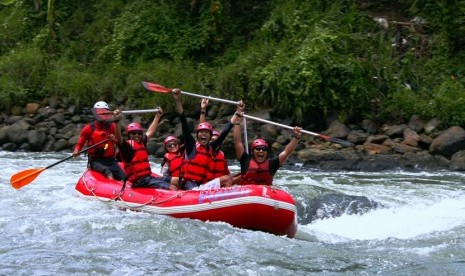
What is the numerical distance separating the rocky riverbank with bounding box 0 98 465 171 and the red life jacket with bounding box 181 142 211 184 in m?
4.85

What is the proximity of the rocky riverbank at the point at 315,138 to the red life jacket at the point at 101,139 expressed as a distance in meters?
4.43

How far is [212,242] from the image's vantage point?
24.6 feet

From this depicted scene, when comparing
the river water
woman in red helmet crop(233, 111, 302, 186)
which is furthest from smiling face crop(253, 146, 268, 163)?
the river water

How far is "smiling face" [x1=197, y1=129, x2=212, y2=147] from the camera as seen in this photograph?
8711mm

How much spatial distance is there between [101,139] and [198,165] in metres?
1.60

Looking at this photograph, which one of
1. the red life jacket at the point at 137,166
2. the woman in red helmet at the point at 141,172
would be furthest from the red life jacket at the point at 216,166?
the red life jacket at the point at 137,166

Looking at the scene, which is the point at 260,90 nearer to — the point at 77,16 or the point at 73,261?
the point at 77,16

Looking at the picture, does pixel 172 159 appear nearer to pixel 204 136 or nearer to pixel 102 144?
pixel 204 136

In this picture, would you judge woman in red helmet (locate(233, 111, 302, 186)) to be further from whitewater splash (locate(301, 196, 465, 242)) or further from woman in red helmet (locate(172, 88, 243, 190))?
whitewater splash (locate(301, 196, 465, 242))

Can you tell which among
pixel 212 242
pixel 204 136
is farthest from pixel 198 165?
pixel 212 242

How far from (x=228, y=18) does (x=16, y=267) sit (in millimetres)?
11431

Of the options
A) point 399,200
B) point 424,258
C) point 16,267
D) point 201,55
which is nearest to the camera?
point 16,267

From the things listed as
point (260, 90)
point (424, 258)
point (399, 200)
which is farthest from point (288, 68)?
point (424, 258)

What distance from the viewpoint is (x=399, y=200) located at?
415 inches
